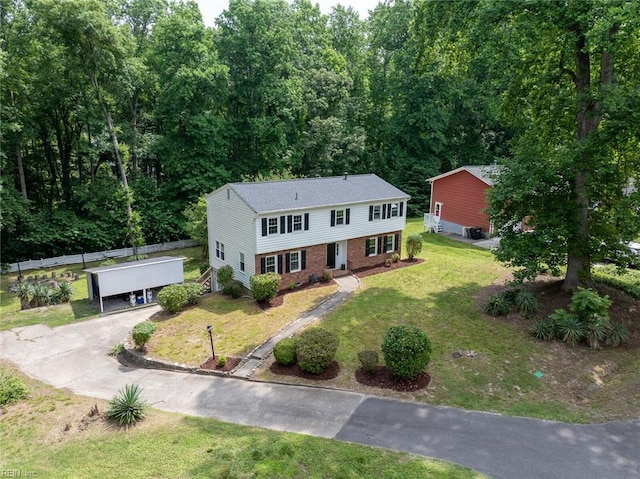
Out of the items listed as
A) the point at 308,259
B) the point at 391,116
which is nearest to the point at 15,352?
Answer: the point at 308,259

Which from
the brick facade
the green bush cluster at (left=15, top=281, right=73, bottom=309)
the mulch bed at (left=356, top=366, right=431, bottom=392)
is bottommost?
the green bush cluster at (left=15, top=281, right=73, bottom=309)

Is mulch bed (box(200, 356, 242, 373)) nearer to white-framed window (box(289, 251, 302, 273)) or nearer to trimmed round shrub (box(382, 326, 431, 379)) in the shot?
trimmed round shrub (box(382, 326, 431, 379))

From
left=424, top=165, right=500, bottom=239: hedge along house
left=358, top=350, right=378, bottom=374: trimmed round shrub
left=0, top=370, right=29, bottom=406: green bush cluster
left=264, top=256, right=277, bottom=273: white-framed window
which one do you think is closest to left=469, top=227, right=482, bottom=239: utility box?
left=424, top=165, right=500, bottom=239: hedge along house

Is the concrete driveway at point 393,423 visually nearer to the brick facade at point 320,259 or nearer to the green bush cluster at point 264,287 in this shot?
the green bush cluster at point 264,287

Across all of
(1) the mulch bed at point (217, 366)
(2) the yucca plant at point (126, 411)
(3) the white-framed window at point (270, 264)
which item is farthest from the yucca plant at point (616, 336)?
(2) the yucca plant at point (126, 411)

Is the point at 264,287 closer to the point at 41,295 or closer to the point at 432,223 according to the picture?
the point at 41,295

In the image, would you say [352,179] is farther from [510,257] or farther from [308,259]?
[510,257]
